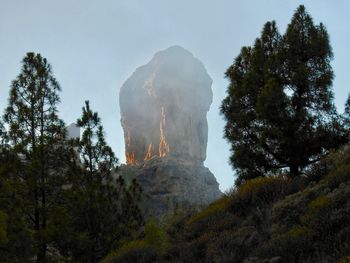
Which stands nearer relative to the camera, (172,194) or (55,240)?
(55,240)

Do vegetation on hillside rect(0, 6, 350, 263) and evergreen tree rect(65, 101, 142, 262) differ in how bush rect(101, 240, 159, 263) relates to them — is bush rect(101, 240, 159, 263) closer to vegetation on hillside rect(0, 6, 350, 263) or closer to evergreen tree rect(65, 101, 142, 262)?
vegetation on hillside rect(0, 6, 350, 263)

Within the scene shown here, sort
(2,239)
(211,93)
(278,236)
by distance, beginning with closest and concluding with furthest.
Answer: (278,236), (2,239), (211,93)

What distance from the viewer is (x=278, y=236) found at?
263 inches

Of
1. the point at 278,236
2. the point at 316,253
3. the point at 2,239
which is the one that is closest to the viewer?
the point at 316,253

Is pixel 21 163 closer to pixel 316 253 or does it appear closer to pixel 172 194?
pixel 316 253

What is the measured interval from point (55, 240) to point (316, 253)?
12.4 meters

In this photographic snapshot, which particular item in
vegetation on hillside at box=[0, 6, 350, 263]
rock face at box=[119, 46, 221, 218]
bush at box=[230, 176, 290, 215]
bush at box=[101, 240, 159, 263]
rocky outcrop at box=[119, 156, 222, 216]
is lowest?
bush at box=[101, 240, 159, 263]

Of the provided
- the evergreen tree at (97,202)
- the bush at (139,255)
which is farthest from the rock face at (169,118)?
the bush at (139,255)

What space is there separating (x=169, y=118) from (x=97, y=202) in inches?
4456

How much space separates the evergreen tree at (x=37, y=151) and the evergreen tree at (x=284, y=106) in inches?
298

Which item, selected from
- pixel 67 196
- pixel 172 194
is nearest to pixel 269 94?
pixel 67 196

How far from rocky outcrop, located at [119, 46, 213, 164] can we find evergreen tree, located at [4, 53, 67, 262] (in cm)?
9135

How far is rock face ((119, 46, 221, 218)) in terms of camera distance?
99375 mm

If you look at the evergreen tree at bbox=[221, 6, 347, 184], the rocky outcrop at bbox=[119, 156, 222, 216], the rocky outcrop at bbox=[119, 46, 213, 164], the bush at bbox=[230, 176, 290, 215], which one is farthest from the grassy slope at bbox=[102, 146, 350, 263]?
the rocky outcrop at bbox=[119, 46, 213, 164]
